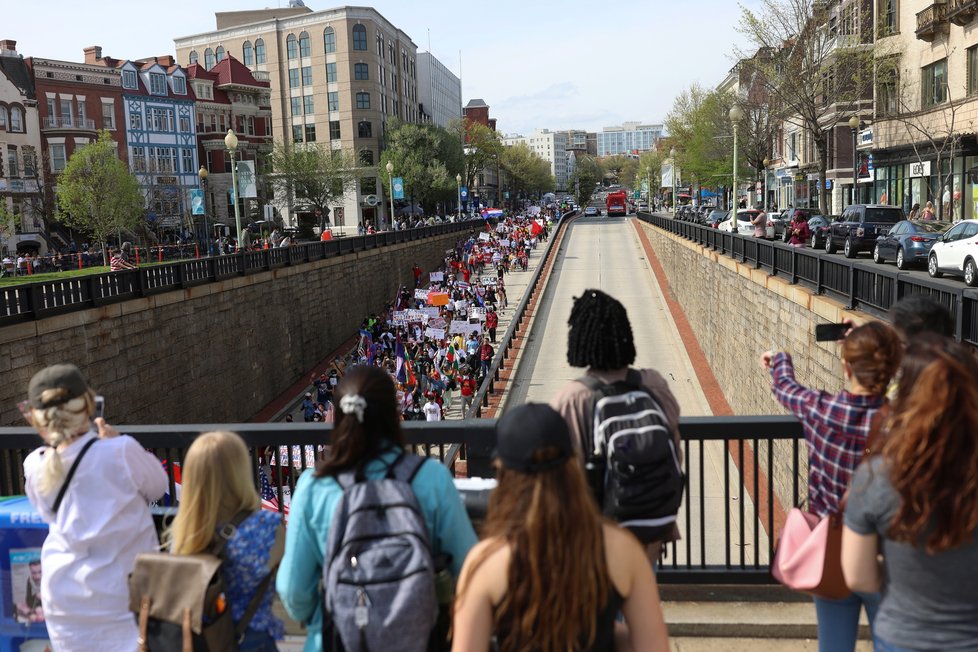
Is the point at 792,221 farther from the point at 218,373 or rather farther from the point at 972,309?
the point at 972,309

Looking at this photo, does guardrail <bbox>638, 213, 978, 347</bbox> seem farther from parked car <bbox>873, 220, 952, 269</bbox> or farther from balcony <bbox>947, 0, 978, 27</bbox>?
balcony <bbox>947, 0, 978, 27</bbox>

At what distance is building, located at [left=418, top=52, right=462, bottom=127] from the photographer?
4716 inches

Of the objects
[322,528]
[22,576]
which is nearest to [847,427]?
[322,528]

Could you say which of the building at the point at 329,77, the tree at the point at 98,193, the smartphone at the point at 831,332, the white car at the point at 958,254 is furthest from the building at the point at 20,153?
the smartphone at the point at 831,332

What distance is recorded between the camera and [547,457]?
258 centimetres

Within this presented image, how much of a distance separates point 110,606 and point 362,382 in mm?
1672

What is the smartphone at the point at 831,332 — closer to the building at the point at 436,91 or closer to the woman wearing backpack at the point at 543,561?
the woman wearing backpack at the point at 543,561

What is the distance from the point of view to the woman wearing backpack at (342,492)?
3139 mm

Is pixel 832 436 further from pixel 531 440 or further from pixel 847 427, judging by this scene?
pixel 531 440

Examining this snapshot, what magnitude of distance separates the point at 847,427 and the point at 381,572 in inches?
76.9

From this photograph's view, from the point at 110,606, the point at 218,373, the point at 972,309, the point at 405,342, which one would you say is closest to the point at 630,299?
the point at 405,342

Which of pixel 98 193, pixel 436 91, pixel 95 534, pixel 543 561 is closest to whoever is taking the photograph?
pixel 543 561

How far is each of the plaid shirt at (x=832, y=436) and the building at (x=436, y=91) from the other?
108403 millimetres

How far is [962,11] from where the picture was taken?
3244 cm
